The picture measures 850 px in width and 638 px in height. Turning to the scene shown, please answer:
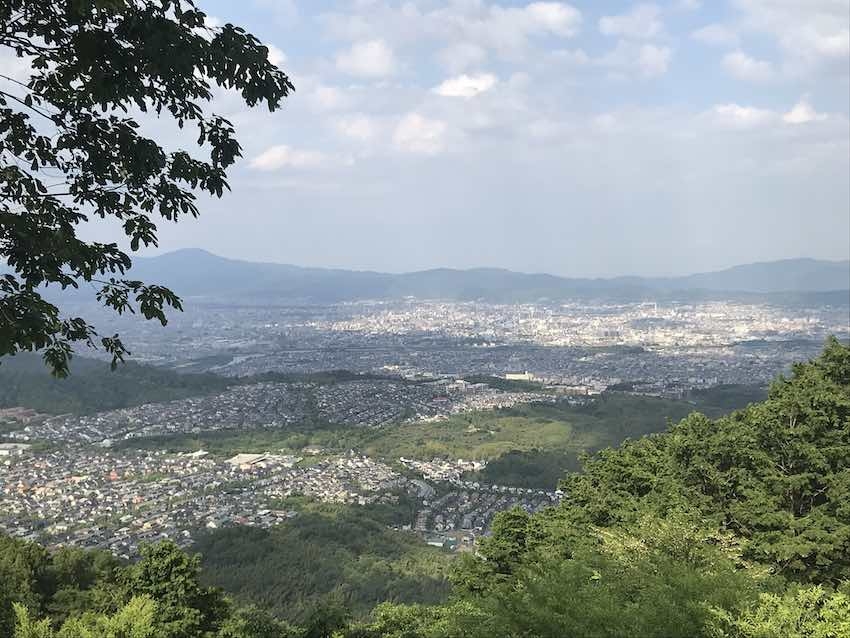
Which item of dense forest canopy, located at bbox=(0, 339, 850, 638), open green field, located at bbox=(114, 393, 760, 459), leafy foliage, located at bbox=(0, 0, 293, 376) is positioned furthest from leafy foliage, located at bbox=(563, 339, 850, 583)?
open green field, located at bbox=(114, 393, 760, 459)

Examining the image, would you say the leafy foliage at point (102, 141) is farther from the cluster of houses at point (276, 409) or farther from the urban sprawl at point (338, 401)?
the cluster of houses at point (276, 409)

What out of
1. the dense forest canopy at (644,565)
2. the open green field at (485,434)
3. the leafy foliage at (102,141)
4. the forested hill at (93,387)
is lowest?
the open green field at (485,434)

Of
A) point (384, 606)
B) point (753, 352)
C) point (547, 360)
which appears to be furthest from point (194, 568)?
point (753, 352)

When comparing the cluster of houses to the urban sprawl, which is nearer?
the urban sprawl

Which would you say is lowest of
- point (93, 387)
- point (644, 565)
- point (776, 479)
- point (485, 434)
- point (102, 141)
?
point (485, 434)

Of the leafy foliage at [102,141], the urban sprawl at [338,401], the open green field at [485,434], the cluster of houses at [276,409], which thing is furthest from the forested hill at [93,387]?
the leafy foliage at [102,141]

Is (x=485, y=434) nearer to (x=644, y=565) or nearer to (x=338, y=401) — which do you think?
(x=338, y=401)

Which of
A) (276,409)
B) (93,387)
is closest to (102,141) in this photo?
(276,409)

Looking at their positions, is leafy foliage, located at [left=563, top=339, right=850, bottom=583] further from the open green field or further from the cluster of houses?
the cluster of houses

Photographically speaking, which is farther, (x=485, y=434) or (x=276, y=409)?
(x=276, y=409)
